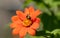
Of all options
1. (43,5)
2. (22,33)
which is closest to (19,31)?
(22,33)

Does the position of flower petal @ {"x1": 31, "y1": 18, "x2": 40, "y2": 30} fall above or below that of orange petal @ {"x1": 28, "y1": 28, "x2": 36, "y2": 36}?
above

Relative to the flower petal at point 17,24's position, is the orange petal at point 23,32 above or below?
below

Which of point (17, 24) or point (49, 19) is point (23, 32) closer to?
point (17, 24)

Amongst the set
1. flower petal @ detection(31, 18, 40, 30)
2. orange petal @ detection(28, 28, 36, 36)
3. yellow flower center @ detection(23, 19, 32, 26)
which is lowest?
orange petal @ detection(28, 28, 36, 36)

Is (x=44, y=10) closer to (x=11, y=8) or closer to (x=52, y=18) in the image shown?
(x=52, y=18)

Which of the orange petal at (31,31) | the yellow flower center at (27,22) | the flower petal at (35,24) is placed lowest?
the orange petal at (31,31)
